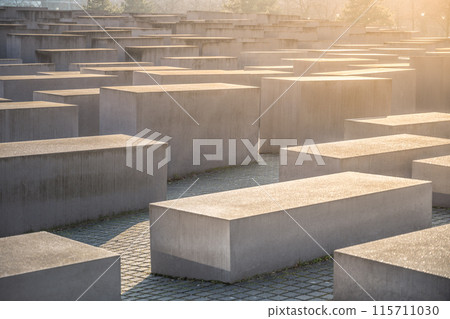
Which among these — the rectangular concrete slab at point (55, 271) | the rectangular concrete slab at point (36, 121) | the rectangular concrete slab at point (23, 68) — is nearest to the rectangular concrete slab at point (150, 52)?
the rectangular concrete slab at point (23, 68)

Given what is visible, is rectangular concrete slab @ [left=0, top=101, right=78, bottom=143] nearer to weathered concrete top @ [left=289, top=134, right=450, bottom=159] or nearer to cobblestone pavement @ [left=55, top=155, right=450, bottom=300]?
cobblestone pavement @ [left=55, top=155, right=450, bottom=300]

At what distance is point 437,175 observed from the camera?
1021 centimetres

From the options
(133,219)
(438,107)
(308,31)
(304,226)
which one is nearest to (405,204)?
(304,226)

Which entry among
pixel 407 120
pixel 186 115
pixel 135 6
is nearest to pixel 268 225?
pixel 186 115

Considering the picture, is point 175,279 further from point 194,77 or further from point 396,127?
point 194,77

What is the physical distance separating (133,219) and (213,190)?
1.96m

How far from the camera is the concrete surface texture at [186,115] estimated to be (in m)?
12.5

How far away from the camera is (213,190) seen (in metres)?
11.7

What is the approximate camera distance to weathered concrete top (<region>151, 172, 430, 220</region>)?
24.0 ft

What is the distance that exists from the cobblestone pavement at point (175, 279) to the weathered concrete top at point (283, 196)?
2.05 feet

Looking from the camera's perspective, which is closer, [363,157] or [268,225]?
[268,225]

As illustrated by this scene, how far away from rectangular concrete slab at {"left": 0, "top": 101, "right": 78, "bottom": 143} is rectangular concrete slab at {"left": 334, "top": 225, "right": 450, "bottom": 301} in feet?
24.6

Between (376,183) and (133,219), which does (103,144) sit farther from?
(376,183)

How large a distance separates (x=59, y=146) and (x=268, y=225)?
13.1ft
